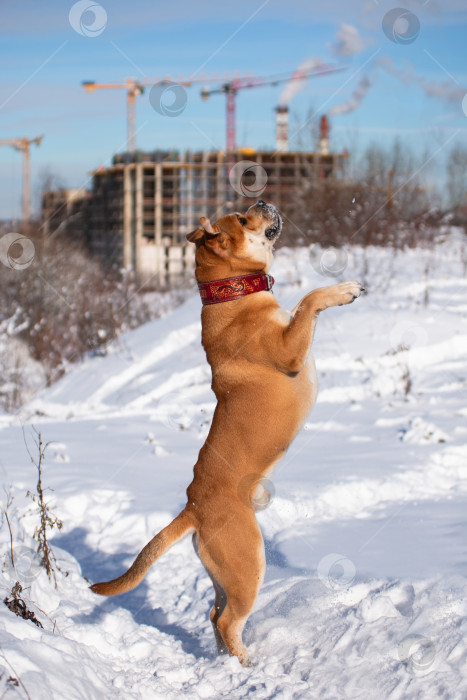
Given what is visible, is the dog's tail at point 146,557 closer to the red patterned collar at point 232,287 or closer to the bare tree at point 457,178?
the red patterned collar at point 232,287

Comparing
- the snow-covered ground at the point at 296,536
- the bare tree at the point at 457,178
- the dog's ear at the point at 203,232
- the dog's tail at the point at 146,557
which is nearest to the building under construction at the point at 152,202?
the bare tree at the point at 457,178

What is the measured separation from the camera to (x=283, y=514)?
220 inches

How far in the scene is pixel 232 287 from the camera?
12.2ft

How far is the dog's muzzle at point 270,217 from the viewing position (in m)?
3.88

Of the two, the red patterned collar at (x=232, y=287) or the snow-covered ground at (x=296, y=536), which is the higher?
the red patterned collar at (x=232, y=287)

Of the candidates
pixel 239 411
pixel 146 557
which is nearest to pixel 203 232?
pixel 239 411

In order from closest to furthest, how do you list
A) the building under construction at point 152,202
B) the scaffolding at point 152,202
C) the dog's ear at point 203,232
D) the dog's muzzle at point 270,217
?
the dog's ear at point 203,232, the dog's muzzle at point 270,217, the building under construction at point 152,202, the scaffolding at point 152,202

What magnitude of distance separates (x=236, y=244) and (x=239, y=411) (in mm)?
884

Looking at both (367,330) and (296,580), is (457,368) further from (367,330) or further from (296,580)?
(296,580)

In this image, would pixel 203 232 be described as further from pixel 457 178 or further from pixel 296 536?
pixel 457 178

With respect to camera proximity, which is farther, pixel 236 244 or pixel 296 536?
pixel 296 536

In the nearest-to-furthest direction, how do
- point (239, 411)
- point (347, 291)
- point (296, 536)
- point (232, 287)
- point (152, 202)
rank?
point (347, 291) → point (239, 411) → point (232, 287) → point (296, 536) → point (152, 202)

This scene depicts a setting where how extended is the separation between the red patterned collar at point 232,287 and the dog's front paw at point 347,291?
0.51m

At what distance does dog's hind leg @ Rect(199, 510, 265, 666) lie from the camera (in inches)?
135
